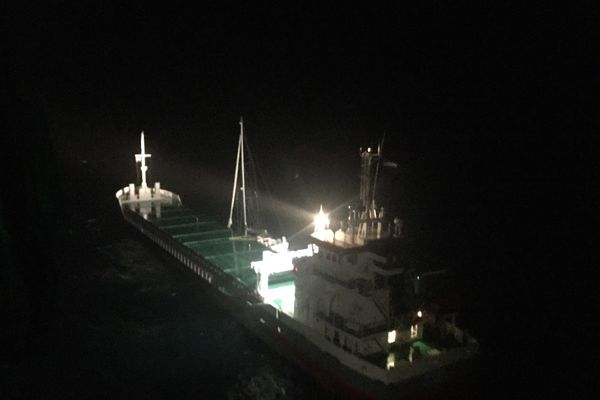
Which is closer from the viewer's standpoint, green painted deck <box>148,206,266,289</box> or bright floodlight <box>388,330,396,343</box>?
bright floodlight <box>388,330,396,343</box>

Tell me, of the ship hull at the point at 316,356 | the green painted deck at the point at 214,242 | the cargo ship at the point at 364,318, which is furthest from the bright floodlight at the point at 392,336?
the green painted deck at the point at 214,242

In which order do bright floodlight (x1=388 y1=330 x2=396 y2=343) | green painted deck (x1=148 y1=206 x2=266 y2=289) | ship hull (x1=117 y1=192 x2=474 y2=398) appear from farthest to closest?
green painted deck (x1=148 y1=206 x2=266 y2=289) → bright floodlight (x1=388 y1=330 x2=396 y2=343) → ship hull (x1=117 y1=192 x2=474 y2=398)

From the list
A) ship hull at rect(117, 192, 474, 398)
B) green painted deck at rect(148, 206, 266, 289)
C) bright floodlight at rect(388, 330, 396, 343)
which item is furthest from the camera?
green painted deck at rect(148, 206, 266, 289)

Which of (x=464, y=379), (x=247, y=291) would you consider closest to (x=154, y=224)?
(x=247, y=291)

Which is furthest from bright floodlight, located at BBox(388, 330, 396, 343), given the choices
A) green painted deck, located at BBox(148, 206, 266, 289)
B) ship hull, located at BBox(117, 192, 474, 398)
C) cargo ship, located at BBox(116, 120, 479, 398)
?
green painted deck, located at BBox(148, 206, 266, 289)

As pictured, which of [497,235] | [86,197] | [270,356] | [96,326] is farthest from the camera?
[86,197]

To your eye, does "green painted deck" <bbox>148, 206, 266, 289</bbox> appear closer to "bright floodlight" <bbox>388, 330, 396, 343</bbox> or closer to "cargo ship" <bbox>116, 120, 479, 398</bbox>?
"cargo ship" <bbox>116, 120, 479, 398</bbox>

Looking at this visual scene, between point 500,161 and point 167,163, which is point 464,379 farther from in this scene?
point 167,163

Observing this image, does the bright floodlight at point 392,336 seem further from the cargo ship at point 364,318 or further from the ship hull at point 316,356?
the ship hull at point 316,356
